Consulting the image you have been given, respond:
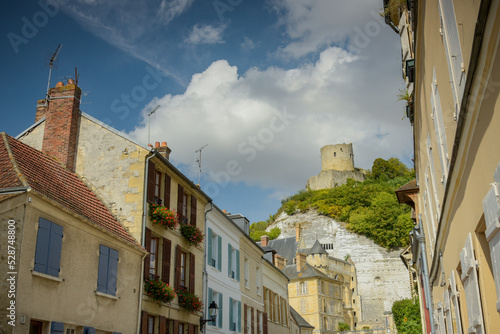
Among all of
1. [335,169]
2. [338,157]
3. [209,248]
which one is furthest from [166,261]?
[338,157]

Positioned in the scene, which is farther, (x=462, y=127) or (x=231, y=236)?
(x=231, y=236)

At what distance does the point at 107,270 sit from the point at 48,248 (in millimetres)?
2508

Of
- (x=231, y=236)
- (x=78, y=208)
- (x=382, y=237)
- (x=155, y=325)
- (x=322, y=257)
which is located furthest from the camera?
(x=382, y=237)

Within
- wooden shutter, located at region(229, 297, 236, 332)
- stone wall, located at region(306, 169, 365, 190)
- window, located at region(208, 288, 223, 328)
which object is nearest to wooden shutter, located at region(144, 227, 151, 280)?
window, located at region(208, 288, 223, 328)

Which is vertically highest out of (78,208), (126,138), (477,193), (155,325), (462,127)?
(126,138)

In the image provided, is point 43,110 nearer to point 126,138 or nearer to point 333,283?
point 126,138

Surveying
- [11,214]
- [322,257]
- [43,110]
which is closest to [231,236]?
[43,110]

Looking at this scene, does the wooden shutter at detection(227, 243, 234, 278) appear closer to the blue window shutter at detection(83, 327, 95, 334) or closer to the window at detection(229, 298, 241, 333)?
the window at detection(229, 298, 241, 333)

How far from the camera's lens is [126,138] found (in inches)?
656

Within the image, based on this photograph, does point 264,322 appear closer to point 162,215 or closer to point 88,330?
point 162,215

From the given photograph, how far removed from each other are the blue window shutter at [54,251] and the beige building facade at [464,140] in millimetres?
8045

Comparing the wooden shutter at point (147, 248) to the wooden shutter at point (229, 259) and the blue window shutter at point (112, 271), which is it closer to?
the blue window shutter at point (112, 271)

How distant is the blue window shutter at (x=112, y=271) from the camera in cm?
1334

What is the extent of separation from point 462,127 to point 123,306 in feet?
36.3
